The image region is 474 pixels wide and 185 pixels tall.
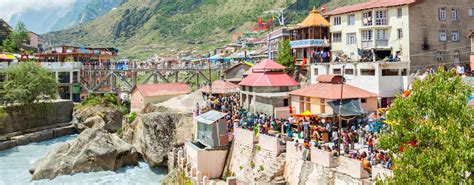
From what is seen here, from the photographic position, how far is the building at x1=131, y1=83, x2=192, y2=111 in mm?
52781

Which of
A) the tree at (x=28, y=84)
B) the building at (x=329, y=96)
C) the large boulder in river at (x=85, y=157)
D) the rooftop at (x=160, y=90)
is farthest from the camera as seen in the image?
the tree at (x=28, y=84)

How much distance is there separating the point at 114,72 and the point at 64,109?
9.35 m

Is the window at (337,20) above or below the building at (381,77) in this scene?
above

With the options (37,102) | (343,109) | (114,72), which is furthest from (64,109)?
(343,109)

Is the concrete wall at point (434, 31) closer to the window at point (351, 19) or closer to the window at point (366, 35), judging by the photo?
the window at point (366, 35)

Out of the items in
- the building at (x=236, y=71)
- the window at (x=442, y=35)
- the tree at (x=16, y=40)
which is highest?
the tree at (x=16, y=40)

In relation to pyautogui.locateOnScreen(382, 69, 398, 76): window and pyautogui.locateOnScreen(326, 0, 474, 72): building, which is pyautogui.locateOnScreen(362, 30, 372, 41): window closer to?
pyautogui.locateOnScreen(326, 0, 474, 72): building

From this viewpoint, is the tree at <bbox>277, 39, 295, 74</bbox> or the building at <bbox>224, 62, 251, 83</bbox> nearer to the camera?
the tree at <bbox>277, 39, 295, 74</bbox>

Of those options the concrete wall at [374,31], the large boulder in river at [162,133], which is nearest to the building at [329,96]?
the concrete wall at [374,31]

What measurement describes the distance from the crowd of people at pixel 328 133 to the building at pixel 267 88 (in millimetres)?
1542

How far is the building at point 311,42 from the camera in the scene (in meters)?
47.0

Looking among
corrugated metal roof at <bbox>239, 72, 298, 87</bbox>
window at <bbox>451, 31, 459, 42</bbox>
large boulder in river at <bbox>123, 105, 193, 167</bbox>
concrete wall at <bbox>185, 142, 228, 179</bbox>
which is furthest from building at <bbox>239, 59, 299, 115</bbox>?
window at <bbox>451, 31, 459, 42</bbox>

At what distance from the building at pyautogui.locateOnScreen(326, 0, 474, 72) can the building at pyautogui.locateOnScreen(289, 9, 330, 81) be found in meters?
5.55

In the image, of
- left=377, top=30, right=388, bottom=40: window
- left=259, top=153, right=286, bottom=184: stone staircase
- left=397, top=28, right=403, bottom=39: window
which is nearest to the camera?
left=259, top=153, right=286, bottom=184: stone staircase
